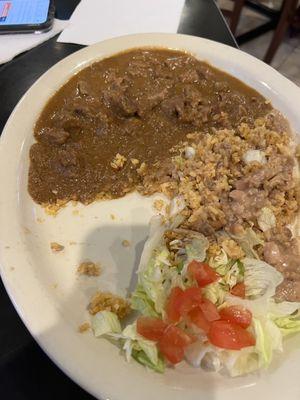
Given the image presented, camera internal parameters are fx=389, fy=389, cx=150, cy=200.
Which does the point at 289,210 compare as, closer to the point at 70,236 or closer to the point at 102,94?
the point at 70,236

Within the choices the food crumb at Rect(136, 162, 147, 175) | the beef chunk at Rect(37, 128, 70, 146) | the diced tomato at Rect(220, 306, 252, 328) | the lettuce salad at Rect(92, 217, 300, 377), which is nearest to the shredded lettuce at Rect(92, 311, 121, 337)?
the lettuce salad at Rect(92, 217, 300, 377)

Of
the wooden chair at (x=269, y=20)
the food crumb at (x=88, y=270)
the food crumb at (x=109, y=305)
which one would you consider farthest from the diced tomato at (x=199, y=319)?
the wooden chair at (x=269, y=20)

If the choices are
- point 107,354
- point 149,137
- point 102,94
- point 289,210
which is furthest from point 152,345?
point 102,94

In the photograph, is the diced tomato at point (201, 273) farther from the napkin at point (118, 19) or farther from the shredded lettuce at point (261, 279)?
the napkin at point (118, 19)

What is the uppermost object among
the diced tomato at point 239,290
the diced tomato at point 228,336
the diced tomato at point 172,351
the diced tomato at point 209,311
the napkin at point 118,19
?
the napkin at point 118,19

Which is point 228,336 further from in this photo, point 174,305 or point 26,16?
point 26,16

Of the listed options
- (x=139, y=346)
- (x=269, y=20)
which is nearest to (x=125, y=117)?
(x=139, y=346)
